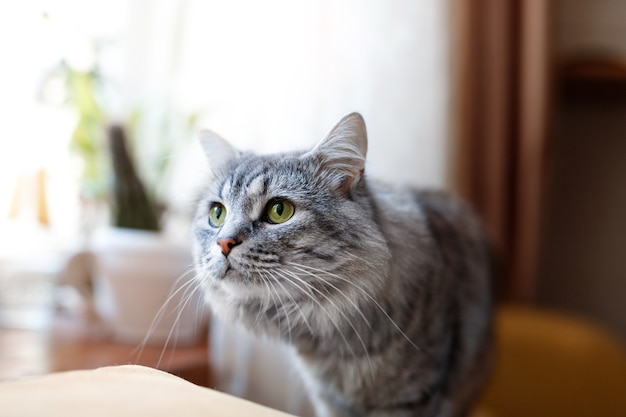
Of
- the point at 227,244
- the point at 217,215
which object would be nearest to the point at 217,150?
the point at 217,215

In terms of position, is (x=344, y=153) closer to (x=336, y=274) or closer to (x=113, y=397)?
(x=336, y=274)

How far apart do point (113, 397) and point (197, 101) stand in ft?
3.30

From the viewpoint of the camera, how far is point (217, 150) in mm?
1038

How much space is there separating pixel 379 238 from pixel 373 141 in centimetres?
56

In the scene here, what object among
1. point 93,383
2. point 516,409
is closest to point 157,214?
point 93,383

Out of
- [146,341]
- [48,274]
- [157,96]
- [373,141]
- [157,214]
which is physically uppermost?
[157,96]

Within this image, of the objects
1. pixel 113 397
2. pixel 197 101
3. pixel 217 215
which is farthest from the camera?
pixel 197 101

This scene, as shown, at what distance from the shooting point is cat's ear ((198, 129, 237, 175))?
3.37 feet

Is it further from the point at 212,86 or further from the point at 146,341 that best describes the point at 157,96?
the point at 146,341

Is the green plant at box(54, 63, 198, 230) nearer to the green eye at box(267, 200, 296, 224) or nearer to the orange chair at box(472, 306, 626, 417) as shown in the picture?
the green eye at box(267, 200, 296, 224)

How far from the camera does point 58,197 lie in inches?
49.8

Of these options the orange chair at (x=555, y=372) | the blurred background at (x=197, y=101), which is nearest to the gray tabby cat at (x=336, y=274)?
the blurred background at (x=197, y=101)

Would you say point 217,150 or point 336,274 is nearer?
point 336,274

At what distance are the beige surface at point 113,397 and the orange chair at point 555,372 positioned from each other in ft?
4.42
